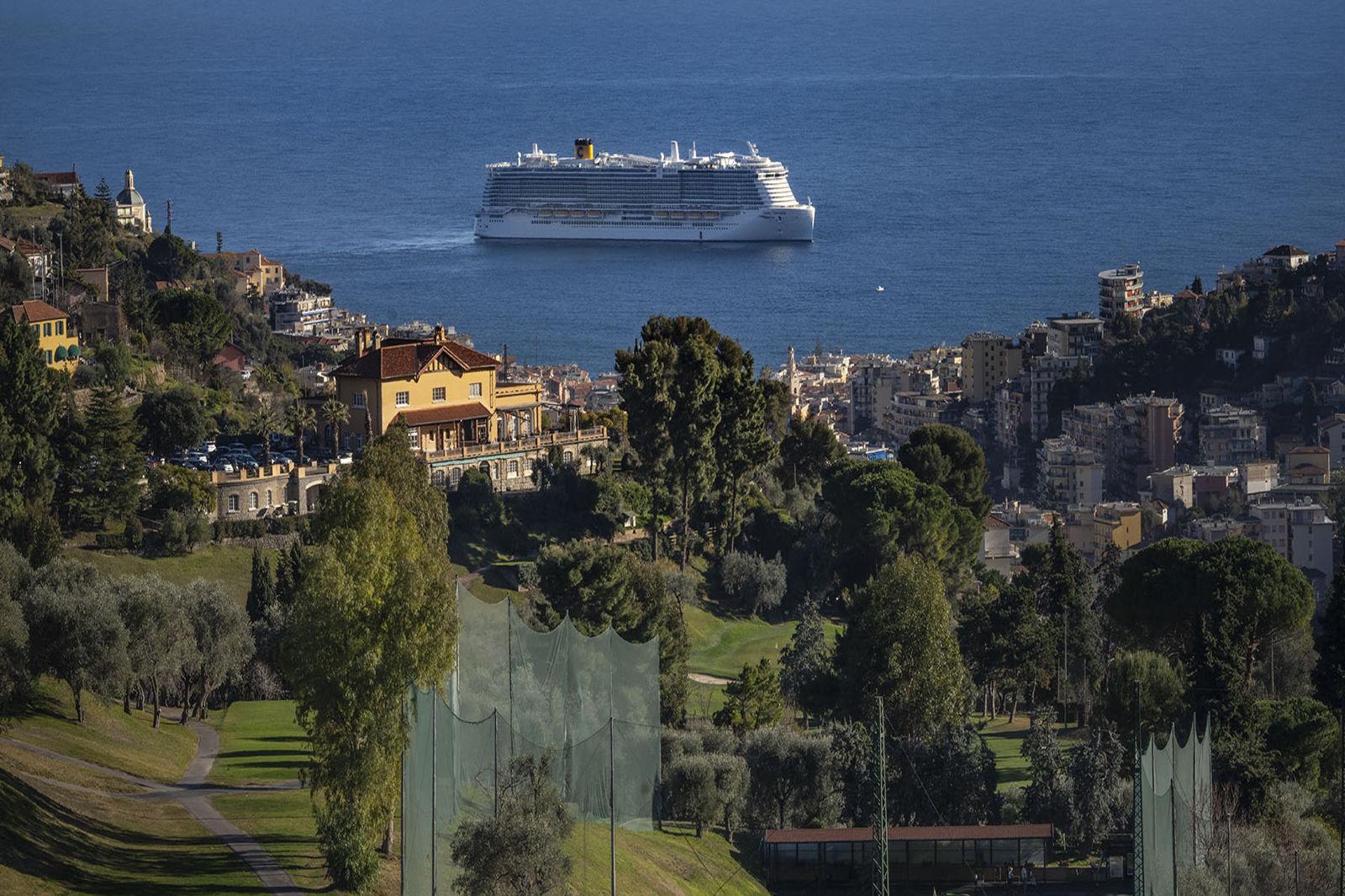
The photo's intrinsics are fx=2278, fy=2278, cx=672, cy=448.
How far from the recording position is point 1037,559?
1666 inches

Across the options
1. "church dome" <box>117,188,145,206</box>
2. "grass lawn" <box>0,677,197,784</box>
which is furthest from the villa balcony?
"church dome" <box>117,188,145,206</box>

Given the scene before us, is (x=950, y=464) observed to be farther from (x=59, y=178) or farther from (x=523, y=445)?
(x=59, y=178)

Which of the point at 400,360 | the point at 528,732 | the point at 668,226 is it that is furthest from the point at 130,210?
the point at 528,732

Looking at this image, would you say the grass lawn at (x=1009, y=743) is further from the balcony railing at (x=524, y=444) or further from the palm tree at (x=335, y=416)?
the palm tree at (x=335, y=416)

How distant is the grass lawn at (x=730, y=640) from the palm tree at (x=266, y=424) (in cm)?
841

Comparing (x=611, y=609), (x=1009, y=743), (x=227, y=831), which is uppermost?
(x=611, y=609)

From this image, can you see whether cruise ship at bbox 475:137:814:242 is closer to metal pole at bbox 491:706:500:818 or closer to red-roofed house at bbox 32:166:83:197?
red-roofed house at bbox 32:166:83:197

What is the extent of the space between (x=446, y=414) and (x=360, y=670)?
22615 millimetres

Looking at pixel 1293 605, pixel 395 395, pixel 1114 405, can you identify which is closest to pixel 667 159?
pixel 1114 405

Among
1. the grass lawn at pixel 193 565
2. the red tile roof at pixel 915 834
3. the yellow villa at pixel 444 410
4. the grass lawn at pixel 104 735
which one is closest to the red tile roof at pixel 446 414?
the yellow villa at pixel 444 410

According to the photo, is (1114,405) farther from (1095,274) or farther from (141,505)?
(141,505)

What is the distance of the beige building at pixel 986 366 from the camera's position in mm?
91750

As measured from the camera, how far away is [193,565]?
124 feet

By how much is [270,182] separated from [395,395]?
108 meters
